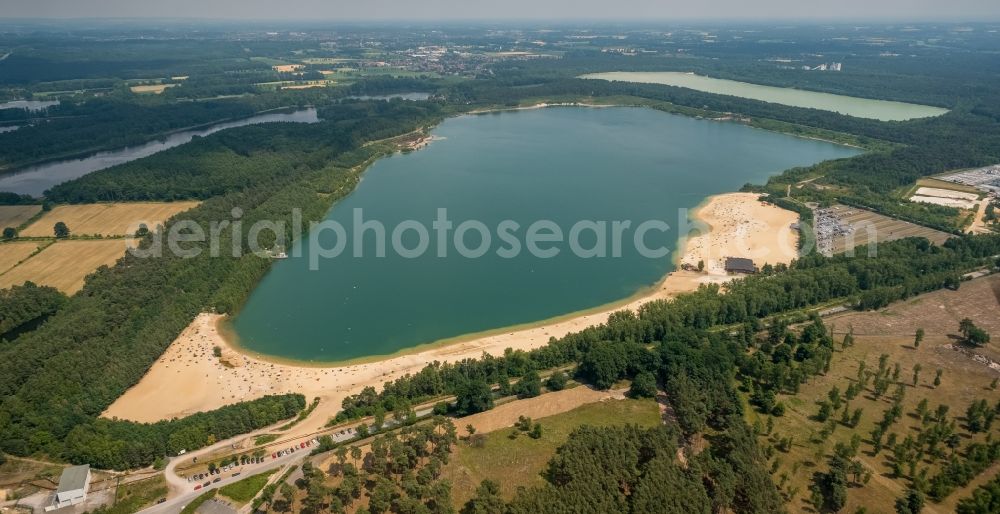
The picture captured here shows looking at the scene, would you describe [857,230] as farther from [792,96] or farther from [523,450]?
[792,96]

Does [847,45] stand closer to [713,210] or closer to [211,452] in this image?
[713,210]

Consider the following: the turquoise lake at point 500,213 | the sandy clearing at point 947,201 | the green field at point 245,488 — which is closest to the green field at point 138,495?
the green field at point 245,488

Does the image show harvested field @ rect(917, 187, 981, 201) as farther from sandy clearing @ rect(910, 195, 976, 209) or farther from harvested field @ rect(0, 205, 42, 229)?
harvested field @ rect(0, 205, 42, 229)

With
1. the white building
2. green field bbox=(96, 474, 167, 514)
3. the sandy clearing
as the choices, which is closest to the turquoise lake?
green field bbox=(96, 474, 167, 514)

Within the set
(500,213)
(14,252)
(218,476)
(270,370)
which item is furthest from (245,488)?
(14,252)

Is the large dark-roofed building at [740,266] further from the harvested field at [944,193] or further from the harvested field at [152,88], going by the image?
the harvested field at [152,88]

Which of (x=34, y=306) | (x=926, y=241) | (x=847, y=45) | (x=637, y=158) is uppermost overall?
(x=847, y=45)

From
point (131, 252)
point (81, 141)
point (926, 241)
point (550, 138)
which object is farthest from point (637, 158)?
point (81, 141)
